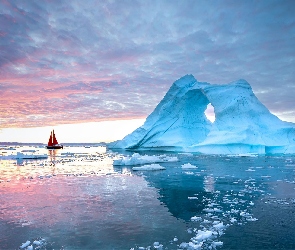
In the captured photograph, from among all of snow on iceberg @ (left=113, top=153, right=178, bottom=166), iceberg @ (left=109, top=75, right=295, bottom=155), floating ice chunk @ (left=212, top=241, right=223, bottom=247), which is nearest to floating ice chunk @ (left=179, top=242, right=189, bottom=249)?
floating ice chunk @ (left=212, top=241, right=223, bottom=247)

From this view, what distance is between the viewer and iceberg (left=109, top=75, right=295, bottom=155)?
89.5 feet

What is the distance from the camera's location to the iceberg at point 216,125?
27.3 m

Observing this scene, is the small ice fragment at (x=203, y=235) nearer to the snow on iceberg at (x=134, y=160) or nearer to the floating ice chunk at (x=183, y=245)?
the floating ice chunk at (x=183, y=245)

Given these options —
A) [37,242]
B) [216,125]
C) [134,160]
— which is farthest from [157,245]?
[216,125]

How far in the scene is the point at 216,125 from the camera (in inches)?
1180

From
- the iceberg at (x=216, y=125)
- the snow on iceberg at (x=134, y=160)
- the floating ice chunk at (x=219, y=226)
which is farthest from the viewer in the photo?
the iceberg at (x=216, y=125)

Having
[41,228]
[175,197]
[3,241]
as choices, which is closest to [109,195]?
[175,197]

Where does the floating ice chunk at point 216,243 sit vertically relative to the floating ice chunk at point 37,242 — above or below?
below

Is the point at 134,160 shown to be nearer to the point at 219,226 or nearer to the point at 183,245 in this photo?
the point at 219,226

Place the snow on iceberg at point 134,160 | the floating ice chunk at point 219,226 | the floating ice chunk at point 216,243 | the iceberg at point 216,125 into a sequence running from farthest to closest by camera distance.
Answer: the iceberg at point 216,125 < the snow on iceberg at point 134,160 < the floating ice chunk at point 219,226 < the floating ice chunk at point 216,243

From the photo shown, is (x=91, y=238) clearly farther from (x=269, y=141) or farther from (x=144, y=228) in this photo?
(x=269, y=141)

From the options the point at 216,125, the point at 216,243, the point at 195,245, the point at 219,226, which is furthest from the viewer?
the point at 216,125

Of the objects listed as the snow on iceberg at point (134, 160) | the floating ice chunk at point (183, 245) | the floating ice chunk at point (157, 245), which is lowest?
the floating ice chunk at point (183, 245)

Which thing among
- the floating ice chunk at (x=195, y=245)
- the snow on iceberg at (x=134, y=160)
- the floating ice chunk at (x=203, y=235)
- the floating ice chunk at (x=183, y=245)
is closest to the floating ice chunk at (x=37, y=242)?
the floating ice chunk at (x=183, y=245)
